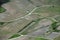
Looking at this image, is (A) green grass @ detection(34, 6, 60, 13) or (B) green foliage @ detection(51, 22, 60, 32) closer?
(B) green foliage @ detection(51, 22, 60, 32)

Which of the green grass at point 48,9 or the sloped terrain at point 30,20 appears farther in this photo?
the green grass at point 48,9

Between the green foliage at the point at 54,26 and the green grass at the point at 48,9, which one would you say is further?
the green grass at the point at 48,9

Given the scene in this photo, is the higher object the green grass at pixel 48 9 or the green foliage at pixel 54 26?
the green grass at pixel 48 9

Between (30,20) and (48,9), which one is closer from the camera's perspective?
(30,20)

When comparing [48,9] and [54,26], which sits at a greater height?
[48,9]

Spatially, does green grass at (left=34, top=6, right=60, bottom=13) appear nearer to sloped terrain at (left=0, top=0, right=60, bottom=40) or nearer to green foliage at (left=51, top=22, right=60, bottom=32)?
sloped terrain at (left=0, top=0, right=60, bottom=40)

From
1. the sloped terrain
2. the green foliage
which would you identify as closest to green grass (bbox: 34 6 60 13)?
the sloped terrain

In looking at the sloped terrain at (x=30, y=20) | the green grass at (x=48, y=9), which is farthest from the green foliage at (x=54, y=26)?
the green grass at (x=48, y=9)

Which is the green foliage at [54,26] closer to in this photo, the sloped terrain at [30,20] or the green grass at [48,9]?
the sloped terrain at [30,20]

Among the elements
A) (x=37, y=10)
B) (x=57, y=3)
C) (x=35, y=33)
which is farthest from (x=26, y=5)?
(x=35, y=33)

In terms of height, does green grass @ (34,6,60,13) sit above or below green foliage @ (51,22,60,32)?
above

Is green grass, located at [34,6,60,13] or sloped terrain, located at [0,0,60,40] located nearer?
sloped terrain, located at [0,0,60,40]
